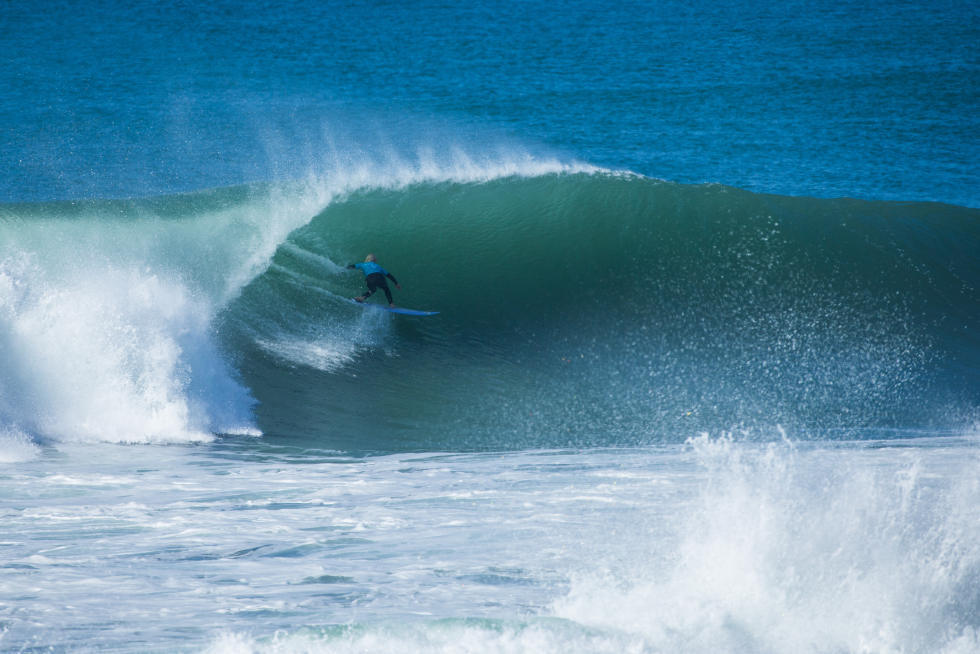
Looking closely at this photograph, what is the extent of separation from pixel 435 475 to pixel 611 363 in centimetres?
364

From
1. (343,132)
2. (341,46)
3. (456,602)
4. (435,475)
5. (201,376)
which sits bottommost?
(456,602)

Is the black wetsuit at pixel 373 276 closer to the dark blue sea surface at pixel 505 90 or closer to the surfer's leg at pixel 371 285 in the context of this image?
the surfer's leg at pixel 371 285

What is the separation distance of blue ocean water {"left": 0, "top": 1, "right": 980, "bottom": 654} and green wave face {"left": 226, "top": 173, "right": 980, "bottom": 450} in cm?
5

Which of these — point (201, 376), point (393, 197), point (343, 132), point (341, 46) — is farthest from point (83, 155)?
point (201, 376)

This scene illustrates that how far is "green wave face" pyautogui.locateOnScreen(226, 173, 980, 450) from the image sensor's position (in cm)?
793

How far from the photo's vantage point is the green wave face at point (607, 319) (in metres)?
7.93

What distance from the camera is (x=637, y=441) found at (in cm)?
706

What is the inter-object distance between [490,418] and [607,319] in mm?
3107

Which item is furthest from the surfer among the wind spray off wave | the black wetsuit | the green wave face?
the wind spray off wave

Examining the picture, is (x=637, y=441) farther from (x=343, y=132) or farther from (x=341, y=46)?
(x=341, y=46)

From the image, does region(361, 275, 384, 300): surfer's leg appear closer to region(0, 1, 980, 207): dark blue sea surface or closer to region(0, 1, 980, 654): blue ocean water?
region(0, 1, 980, 654): blue ocean water

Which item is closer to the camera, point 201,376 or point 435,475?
point 435,475

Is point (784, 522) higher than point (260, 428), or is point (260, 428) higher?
point (260, 428)

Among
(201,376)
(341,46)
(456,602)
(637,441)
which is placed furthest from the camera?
(341,46)
